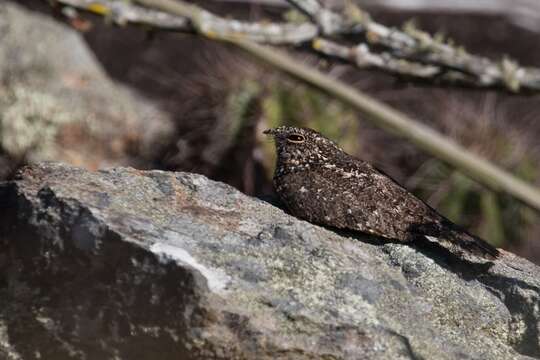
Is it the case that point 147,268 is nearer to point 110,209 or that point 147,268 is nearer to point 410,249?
point 110,209

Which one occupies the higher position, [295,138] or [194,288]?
[295,138]

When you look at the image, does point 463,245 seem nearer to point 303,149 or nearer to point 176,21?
point 303,149

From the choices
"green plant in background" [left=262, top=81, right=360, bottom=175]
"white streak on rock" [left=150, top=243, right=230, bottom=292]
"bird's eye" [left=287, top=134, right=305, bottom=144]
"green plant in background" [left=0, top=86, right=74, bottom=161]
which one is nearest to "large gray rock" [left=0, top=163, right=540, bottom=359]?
"white streak on rock" [left=150, top=243, right=230, bottom=292]

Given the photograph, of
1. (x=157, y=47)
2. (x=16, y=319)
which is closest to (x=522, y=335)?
(x=16, y=319)

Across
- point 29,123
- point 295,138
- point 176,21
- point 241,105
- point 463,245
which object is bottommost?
point 29,123

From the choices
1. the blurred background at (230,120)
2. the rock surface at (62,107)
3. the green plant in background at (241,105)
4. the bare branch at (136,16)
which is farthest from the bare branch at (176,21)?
the rock surface at (62,107)

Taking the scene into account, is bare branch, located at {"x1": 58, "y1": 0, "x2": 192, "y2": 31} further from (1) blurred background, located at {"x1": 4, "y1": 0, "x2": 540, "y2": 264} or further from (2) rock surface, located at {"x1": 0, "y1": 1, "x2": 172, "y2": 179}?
(2) rock surface, located at {"x1": 0, "y1": 1, "x2": 172, "y2": 179}

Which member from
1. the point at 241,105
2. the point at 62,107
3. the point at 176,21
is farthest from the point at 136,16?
the point at 62,107
